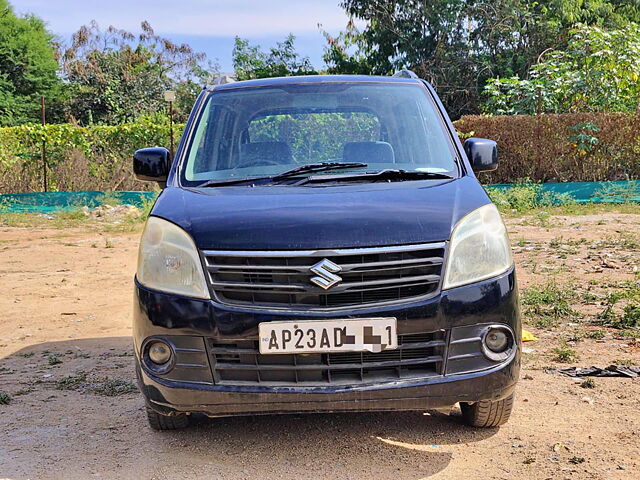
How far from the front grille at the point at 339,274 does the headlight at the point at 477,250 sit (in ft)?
0.24

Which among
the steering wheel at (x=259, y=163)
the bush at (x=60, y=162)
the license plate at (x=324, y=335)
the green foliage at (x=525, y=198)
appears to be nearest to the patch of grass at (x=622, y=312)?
the steering wheel at (x=259, y=163)

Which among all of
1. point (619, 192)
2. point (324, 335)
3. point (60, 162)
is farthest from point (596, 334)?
point (60, 162)

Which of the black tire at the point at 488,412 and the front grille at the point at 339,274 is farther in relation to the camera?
the black tire at the point at 488,412

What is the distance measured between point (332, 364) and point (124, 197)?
46.7 ft

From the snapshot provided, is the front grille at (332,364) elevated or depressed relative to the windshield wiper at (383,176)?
depressed

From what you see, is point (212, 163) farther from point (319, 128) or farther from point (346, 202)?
point (346, 202)

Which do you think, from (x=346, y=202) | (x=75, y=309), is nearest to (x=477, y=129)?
(x=75, y=309)

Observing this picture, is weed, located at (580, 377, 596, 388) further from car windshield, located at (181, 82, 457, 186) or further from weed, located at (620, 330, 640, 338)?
car windshield, located at (181, 82, 457, 186)

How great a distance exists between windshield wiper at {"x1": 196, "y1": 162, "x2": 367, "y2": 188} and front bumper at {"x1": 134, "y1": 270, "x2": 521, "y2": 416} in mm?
862

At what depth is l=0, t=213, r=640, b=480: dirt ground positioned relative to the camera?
3564mm

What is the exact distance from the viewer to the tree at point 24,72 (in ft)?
111

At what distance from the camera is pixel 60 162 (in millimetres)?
18453

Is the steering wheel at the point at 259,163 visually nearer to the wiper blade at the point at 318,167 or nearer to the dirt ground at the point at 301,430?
the wiper blade at the point at 318,167

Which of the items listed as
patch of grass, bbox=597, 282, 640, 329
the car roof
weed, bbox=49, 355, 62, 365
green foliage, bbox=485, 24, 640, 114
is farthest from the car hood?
green foliage, bbox=485, 24, 640, 114
